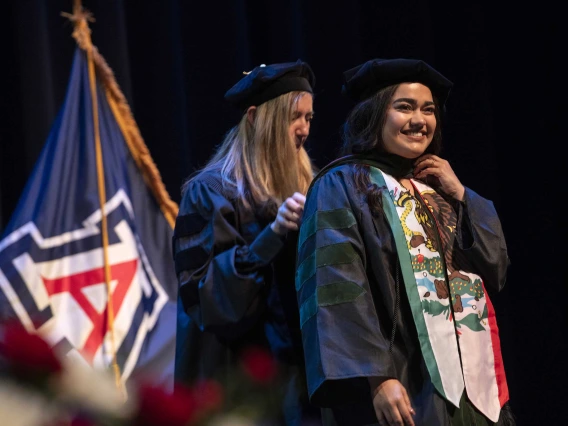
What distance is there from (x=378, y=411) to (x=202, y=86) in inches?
80.2

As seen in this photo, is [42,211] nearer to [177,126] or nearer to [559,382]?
[177,126]

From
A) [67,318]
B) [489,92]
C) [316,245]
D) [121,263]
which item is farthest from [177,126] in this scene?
[316,245]

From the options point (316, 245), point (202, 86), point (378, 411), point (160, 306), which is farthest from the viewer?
point (202, 86)

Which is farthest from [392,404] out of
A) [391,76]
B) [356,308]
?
[391,76]

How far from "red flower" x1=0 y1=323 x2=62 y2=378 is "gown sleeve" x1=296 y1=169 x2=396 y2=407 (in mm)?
1399

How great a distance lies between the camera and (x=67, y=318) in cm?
310

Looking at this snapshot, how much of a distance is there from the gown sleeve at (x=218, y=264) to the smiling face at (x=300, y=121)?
0.31 metres

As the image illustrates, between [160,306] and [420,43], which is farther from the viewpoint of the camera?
[420,43]

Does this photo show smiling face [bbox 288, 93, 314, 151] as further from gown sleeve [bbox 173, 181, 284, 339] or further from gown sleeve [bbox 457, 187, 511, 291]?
gown sleeve [bbox 457, 187, 511, 291]

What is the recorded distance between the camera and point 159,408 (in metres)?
0.48

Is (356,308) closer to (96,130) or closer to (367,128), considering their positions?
(367,128)

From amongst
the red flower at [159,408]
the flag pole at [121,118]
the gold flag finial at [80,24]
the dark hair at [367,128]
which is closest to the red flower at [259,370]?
the red flower at [159,408]

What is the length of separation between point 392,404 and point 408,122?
2.44ft

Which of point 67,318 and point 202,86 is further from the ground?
point 202,86
